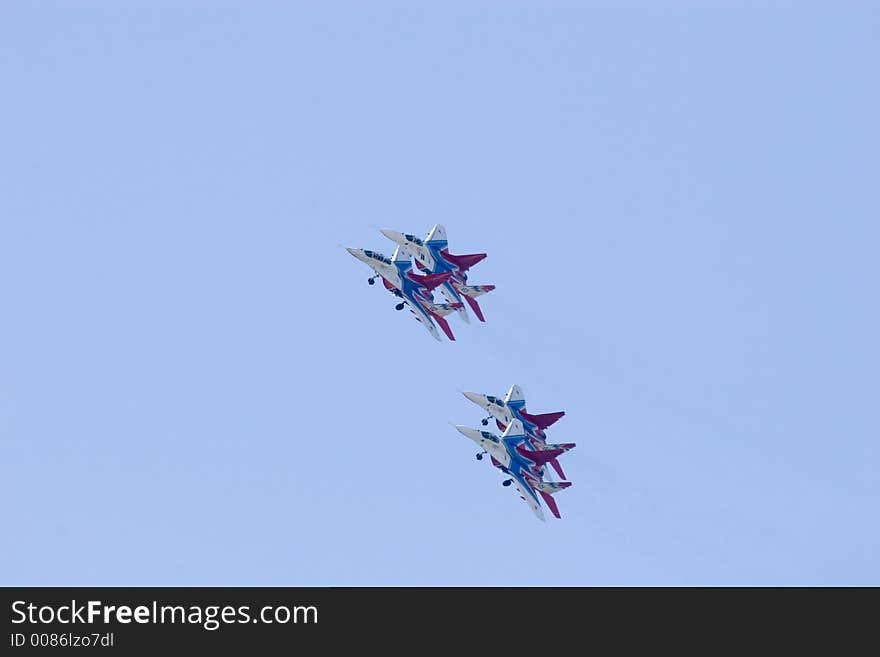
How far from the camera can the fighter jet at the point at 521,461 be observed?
153125 millimetres

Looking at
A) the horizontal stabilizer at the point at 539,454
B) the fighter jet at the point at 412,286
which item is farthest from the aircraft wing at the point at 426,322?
the horizontal stabilizer at the point at 539,454

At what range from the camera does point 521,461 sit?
510 ft

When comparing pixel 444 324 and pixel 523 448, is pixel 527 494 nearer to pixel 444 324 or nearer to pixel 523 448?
pixel 523 448

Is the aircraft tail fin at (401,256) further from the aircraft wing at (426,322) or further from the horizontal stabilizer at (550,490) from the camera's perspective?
the horizontal stabilizer at (550,490)

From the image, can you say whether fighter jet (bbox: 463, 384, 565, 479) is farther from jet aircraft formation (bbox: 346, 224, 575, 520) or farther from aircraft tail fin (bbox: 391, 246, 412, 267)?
aircraft tail fin (bbox: 391, 246, 412, 267)

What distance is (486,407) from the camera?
160000 mm

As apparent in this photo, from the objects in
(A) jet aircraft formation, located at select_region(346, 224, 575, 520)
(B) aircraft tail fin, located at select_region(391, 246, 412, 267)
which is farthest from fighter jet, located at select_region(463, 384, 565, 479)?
(B) aircraft tail fin, located at select_region(391, 246, 412, 267)

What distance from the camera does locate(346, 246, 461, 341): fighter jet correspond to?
505ft

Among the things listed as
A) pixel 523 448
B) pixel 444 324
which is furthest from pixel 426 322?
pixel 523 448
